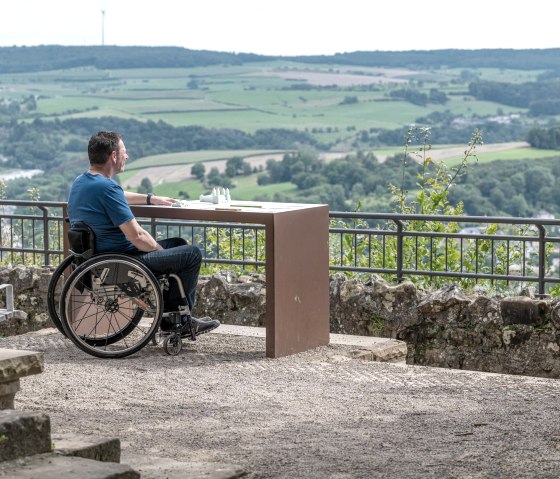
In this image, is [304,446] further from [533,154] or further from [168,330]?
[533,154]

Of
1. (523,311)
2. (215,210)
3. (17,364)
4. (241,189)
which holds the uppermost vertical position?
(215,210)

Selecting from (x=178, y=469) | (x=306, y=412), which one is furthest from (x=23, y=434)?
(x=306, y=412)

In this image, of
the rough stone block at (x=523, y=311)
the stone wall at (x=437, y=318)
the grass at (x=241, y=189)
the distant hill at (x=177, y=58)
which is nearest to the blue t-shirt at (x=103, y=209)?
the stone wall at (x=437, y=318)

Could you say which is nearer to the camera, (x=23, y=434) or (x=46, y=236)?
(x=23, y=434)

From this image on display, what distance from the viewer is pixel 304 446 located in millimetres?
6484

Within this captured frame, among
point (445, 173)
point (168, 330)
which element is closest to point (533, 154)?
point (445, 173)

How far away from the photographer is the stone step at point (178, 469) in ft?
18.7

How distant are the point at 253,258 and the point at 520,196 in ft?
60.6

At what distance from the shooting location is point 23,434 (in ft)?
17.7

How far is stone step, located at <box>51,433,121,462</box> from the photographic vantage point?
18.2ft

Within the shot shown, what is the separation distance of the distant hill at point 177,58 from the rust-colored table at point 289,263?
60.1 meters

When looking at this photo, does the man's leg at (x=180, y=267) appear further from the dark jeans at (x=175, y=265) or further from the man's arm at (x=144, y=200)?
the man's arm at (x=144, y=200)

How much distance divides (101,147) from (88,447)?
3.93 meters

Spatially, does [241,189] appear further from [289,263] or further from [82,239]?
[82,239]
